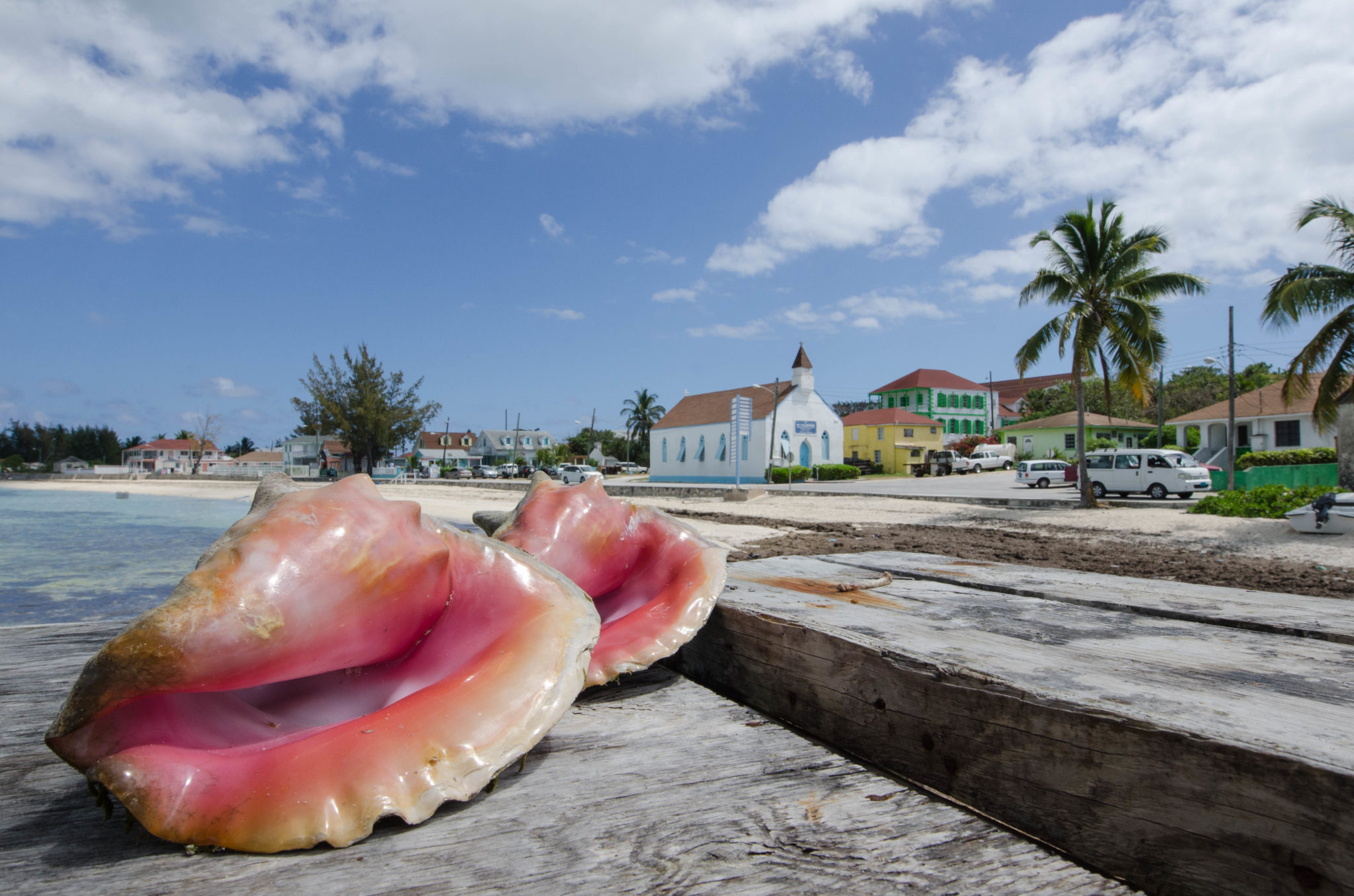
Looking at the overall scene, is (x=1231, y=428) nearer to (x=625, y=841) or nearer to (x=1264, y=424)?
(x=1264, y=424)

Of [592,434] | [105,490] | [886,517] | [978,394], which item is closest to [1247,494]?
[886,517]

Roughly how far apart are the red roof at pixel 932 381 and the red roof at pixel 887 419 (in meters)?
9.94

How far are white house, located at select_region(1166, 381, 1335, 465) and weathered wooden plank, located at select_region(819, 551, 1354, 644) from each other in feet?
125

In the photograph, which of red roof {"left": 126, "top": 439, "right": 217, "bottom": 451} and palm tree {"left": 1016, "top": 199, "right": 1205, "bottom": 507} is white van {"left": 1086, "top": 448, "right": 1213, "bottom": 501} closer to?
palm tree {"left": 1016, "top": 199, "right": 1205, "bottom": 507}

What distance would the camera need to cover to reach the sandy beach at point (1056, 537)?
7.78m

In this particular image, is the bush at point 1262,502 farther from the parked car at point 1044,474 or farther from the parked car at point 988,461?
the parked car at point 988,461

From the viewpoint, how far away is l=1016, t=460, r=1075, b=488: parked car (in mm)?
29844

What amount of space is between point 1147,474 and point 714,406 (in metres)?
27.1

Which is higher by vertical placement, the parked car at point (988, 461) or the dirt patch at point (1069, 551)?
the parked car at point (988, 461)

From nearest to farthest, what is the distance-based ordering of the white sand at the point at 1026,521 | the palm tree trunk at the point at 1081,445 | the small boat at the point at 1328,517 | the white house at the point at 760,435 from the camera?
1. the white sand at the point at 1026,521
2. the small boat at the point at 1328,517
3. the palm tree trunk at the point at 1081,445
4. the white house at the point at 760,435

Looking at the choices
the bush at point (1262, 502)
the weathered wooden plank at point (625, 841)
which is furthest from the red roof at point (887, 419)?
the weathered wooden plank at point (625, 841)

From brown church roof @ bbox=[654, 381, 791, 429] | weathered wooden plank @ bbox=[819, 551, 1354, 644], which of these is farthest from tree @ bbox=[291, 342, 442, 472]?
weathered wooden plank @ bbox=[819, 551, 1354, 644]

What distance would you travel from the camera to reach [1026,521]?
15750mm

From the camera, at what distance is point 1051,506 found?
19.2 metres
